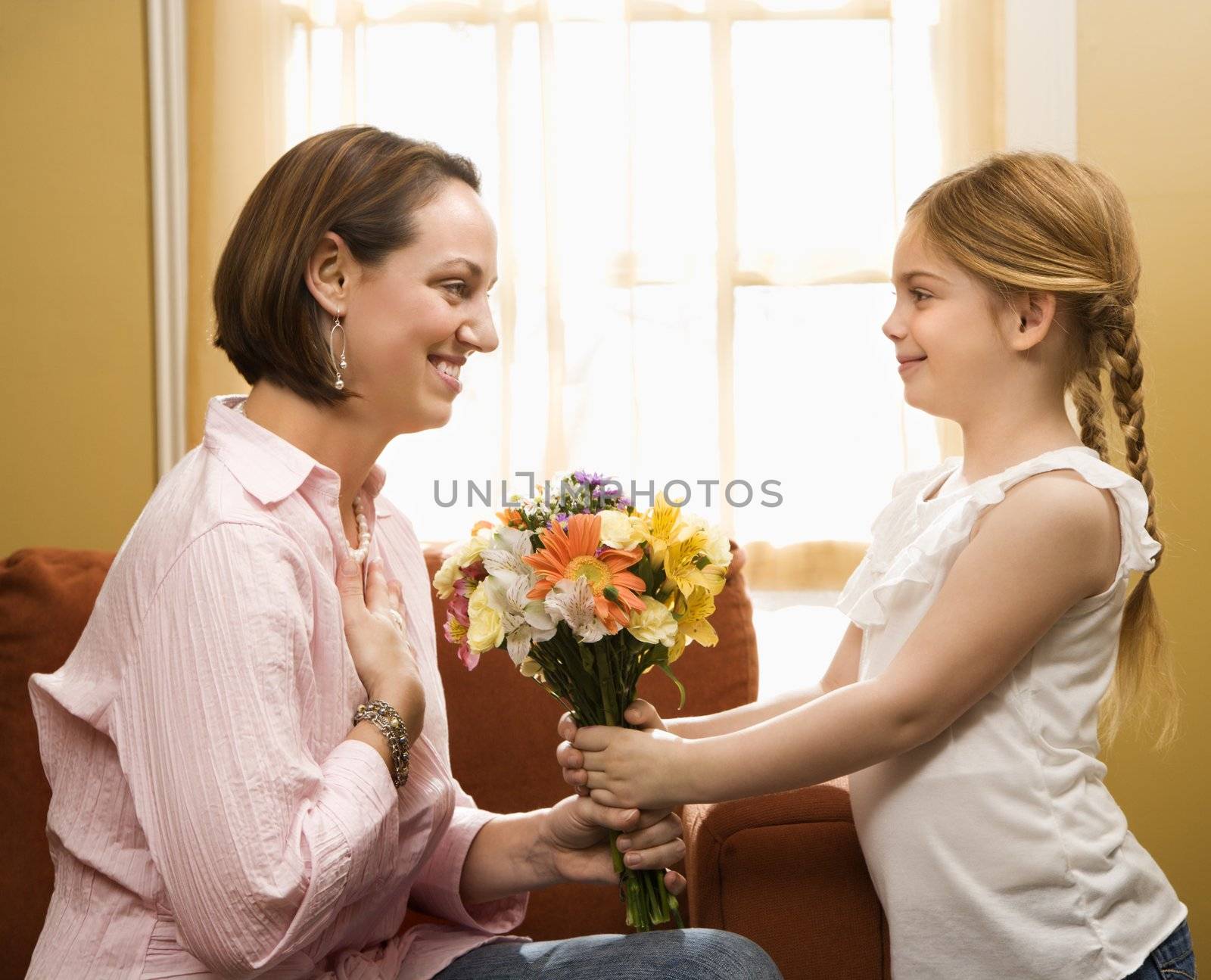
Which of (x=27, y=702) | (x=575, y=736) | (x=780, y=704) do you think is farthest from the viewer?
(x=27, y=702)

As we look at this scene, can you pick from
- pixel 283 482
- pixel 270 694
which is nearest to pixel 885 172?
pixel 283 482

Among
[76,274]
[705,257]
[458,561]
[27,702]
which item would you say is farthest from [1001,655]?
[76,274]

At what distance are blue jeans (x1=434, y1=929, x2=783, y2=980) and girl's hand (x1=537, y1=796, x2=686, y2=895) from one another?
0.08m

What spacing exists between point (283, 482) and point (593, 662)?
42 cm

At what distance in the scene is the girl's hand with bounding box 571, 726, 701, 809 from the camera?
144cm

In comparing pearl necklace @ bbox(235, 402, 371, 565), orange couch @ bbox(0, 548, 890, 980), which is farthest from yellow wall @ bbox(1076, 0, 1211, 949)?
pearl necklace @ bbox(235, 402, 371, 565)

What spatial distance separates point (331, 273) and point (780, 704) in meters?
0.93

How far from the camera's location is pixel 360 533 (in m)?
1.61

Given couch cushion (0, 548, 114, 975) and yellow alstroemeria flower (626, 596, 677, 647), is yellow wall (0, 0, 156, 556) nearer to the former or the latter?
couch cushion (0, 548, 114, 975)

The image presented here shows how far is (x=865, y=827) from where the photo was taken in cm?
160

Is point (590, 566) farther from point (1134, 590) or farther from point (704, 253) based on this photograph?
point (704, 253)

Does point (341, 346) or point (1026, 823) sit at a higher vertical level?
point (341, 346)

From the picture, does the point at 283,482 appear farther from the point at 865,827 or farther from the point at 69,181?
the point at 69,181

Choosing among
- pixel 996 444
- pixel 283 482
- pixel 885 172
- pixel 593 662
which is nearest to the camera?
pixel 283 482
